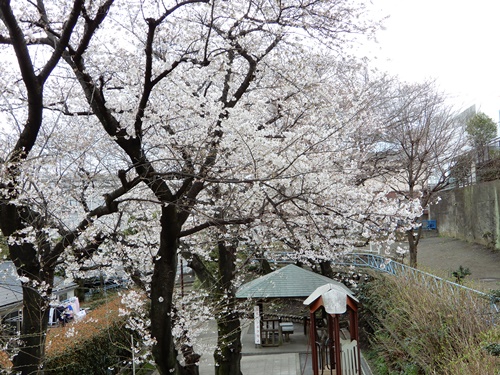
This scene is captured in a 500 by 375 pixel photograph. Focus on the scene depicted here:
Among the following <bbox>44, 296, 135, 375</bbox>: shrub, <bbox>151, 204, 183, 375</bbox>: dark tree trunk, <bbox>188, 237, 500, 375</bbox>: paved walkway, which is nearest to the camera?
<bbox>151, 204, 183, 375</bbox>: dark tree trunk

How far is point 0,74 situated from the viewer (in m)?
7.09

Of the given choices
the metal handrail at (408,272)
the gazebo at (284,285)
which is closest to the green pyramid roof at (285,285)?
the gazebo at (284,285)

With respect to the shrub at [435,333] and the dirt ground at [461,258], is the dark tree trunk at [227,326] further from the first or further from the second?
the dirt ground at [461,258]

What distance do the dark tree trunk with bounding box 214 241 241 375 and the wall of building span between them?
40.3ft

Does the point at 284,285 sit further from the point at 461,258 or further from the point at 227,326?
the point at 461,258

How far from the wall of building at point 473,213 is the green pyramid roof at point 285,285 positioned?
9.28 metres

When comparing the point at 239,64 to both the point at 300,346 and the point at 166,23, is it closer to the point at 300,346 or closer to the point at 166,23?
the point at 166,23

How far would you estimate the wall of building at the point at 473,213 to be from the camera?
60.5 feet

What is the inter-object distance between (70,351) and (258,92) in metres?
6.00

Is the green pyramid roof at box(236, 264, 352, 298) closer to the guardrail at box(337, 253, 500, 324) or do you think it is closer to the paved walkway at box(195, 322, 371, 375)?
the paved walkway at box(195, 322, 371, 375)

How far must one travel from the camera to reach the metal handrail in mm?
6488

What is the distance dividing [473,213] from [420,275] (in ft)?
42.0

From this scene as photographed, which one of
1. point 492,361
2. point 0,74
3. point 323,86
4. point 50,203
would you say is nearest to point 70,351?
point 50,203

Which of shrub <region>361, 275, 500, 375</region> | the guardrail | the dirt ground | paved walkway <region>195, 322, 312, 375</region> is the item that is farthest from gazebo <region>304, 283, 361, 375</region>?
the dirt ground
